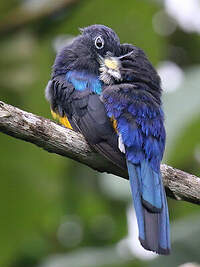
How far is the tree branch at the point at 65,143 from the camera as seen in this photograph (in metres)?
4.77

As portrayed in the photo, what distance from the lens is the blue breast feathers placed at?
5570 millimetres

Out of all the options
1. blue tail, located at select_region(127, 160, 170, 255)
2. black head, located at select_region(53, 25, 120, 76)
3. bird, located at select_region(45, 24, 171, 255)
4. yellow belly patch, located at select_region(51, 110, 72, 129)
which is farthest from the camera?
black head, located at select_region(53, 25, 120, 76)

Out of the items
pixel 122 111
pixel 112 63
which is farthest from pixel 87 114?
pixel 112 63

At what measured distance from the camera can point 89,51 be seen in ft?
20.1

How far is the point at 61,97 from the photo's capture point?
18.8 feet

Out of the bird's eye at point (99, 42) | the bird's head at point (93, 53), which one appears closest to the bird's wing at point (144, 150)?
the bird's head at point (93, 53)

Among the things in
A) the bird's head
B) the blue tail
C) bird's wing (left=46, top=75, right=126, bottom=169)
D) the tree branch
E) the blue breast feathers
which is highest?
the bird's head

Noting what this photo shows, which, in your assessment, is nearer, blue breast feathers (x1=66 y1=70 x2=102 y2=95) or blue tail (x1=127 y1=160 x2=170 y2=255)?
blue tail (x1=127 y1=160 x2=170 y2=255)

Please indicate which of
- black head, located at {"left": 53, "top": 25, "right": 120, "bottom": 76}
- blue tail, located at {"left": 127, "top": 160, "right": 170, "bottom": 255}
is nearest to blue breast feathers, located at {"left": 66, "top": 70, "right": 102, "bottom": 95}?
black head, located at {"left": 53, "top": 25, "right": 120, "bottom": 76}

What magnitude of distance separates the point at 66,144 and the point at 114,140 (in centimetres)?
37

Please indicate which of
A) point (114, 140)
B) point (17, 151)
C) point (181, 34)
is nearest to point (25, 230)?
point (17, 151)

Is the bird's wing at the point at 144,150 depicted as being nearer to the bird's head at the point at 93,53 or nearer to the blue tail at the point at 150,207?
the blue tail at the point at 150,207

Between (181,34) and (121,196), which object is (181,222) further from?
(181,34)

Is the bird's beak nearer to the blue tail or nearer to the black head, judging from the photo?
the black head
